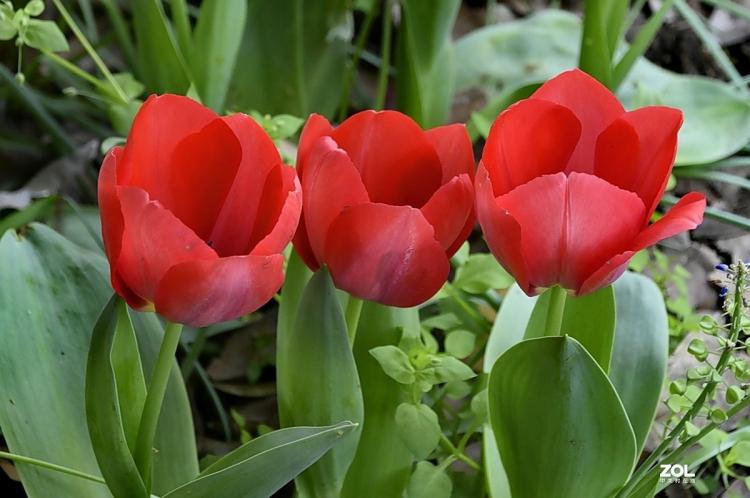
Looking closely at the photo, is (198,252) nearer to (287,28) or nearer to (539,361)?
(539,361)

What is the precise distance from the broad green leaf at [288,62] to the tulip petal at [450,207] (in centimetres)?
64

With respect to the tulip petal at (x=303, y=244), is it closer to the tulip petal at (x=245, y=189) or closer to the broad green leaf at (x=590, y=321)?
the tulip petal at (x=245, y=189)

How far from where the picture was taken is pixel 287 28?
1151mm

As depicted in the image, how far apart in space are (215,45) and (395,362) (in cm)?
46

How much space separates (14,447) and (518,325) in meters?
0.38

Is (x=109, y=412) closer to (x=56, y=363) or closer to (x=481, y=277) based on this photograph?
(x=56, y=363)

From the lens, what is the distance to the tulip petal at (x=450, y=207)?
0.53 meters

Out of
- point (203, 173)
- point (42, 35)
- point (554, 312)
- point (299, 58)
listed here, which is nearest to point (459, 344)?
point (554, 312)

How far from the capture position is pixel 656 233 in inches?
19.3

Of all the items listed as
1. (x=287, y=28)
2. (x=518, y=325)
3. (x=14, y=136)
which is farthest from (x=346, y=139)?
(x=14, y=136)

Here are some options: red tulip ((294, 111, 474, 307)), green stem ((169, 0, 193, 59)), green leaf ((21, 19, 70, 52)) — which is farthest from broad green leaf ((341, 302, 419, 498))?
green stem ((169, 0, 193, 59))

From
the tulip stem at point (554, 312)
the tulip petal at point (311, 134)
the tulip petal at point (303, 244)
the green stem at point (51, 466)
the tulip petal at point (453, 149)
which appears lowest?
the green stem at point (51, 466)

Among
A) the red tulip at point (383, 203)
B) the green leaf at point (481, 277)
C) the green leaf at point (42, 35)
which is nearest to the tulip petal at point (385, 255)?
the red tulip at point (383, 203)

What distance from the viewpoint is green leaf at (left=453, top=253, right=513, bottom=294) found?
792 mm
